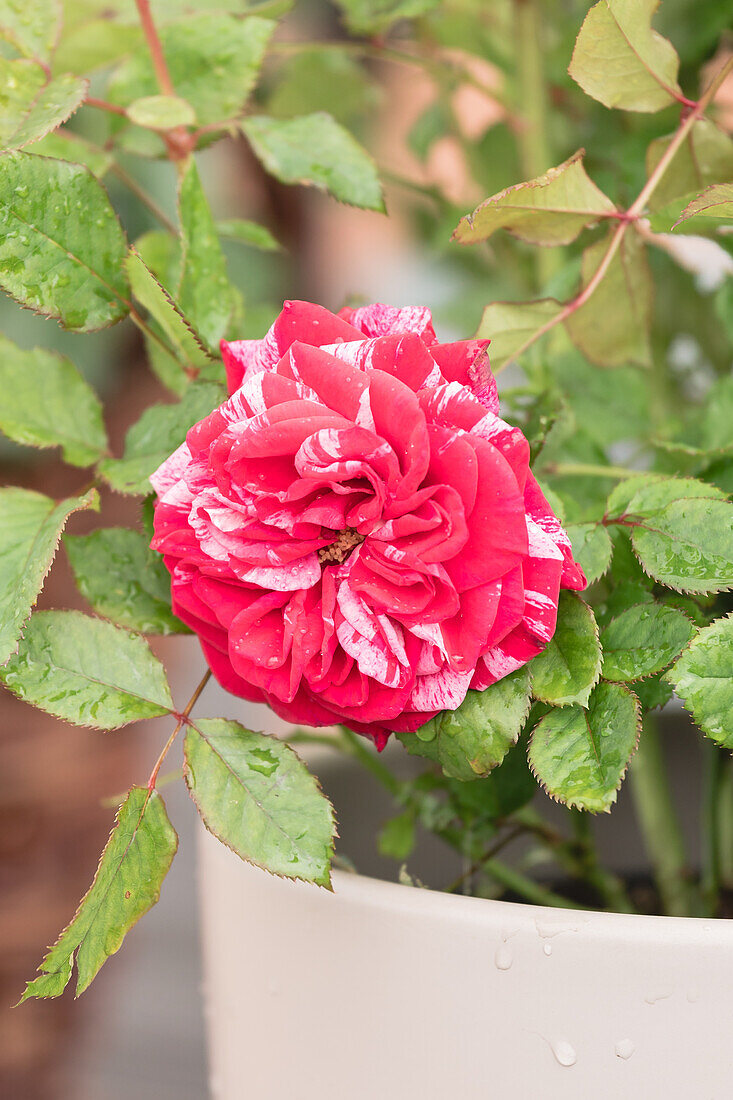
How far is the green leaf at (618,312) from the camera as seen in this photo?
10.5 inches

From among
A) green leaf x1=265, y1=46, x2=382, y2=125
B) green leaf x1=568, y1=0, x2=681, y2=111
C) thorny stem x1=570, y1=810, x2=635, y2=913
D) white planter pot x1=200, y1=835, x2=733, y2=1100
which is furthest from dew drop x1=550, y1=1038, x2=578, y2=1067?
green leaf x1=265, y1=46, x2=382, y2=125

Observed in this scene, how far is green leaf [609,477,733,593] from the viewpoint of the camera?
209mm

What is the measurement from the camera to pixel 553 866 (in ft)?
1.23

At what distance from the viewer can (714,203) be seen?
0.64ft

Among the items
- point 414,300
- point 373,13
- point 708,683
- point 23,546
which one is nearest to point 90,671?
point 23,546

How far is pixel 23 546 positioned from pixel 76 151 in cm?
12

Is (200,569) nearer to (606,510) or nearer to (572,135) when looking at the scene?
(606,510)

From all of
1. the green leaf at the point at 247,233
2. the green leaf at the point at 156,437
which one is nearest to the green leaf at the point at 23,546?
the green leaf at the point at 156,437

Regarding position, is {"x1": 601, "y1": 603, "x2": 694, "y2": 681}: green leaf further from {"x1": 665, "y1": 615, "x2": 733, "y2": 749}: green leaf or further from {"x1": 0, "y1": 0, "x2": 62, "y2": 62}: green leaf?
{"x1": 0, "y1": 0, "x2": 62, "y2": 62}: green leaf

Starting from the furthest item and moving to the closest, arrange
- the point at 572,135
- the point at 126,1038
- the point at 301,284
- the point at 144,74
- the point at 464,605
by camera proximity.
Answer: the point at 301,284 < the point at 126,1038 < the point at 572,135 < the point at 144,74 < the point at 464,605

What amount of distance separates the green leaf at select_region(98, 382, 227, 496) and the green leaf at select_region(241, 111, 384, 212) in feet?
0.22

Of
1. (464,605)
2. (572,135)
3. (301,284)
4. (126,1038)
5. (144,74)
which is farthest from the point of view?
(301,284)

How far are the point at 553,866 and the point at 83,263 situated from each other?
0.27m

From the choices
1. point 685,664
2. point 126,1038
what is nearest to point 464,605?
point 685,664
